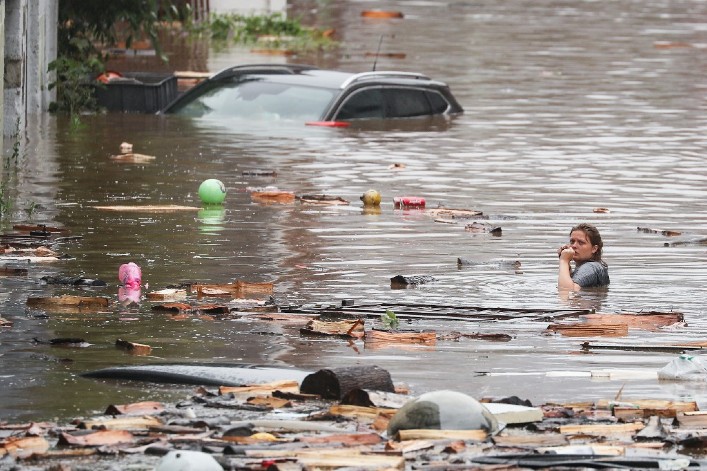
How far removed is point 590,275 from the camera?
13664 mm

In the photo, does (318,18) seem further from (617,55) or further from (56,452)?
(56,452)

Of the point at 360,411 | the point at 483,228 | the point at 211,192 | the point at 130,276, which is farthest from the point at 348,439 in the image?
the point at 211,192

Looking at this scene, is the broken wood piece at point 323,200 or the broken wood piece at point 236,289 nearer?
the broken wood piece at point 236,289

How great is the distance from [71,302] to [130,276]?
30.5 inches

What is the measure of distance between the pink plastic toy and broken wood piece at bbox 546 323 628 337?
2883 mm

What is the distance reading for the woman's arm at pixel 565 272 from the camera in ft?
44.5

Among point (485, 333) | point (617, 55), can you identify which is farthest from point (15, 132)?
point (617, 55)

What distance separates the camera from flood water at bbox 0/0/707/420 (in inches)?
415

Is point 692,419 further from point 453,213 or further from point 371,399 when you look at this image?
point 453,213

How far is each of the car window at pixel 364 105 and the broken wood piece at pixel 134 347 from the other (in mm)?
14994

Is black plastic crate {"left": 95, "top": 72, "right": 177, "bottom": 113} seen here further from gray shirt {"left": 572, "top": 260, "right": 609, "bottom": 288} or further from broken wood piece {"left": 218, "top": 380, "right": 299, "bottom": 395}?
broken wood piece {"left": 218, "top": 380, "right": 299, "bottom": 395}

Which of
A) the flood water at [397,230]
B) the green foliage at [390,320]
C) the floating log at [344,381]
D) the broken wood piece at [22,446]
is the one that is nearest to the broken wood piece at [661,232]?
the flood water at [397,230]

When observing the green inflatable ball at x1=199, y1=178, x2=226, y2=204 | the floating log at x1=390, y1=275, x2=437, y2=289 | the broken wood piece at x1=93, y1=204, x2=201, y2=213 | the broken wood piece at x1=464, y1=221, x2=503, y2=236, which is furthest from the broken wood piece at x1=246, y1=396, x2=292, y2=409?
the green inflatable ball at x1=199, y1=178, x2=226, y2=204

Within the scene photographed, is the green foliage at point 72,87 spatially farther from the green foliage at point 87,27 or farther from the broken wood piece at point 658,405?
the broken wood piece at point 658,405
